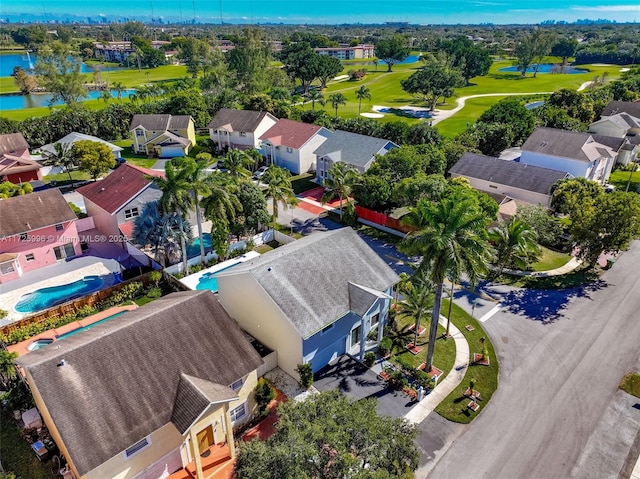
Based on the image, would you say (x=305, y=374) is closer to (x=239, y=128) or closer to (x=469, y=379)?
(x=469, y=379)

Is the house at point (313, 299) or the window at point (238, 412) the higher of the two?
the house at point (313, 299)

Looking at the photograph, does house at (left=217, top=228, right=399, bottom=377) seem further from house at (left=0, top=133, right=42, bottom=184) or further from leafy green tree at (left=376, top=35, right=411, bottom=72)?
leafy green tree at (left=376, top=35, right=411, bottom=72)

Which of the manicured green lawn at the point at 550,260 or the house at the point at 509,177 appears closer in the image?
the manicured green lawn at the point at 550,260

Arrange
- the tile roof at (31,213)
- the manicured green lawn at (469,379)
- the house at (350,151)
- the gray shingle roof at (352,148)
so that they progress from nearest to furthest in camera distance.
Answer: the manicured green lawn at (469,379) < the tile roof at (31,213) < the house at (350,151) < the gray shingle roof at (352,148)

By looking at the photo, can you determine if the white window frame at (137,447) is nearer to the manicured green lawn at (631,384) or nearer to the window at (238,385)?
the window at (238,385)

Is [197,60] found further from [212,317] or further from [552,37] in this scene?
[212,317]

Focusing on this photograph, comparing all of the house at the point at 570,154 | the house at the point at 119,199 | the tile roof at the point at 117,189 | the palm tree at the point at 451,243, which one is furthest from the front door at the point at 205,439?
the house at the point at 570,154

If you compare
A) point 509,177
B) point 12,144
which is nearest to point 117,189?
point 12,144

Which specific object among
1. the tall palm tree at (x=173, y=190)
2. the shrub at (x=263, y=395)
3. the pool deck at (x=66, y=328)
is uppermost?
the tall palm tree at (x=173, y=190)
